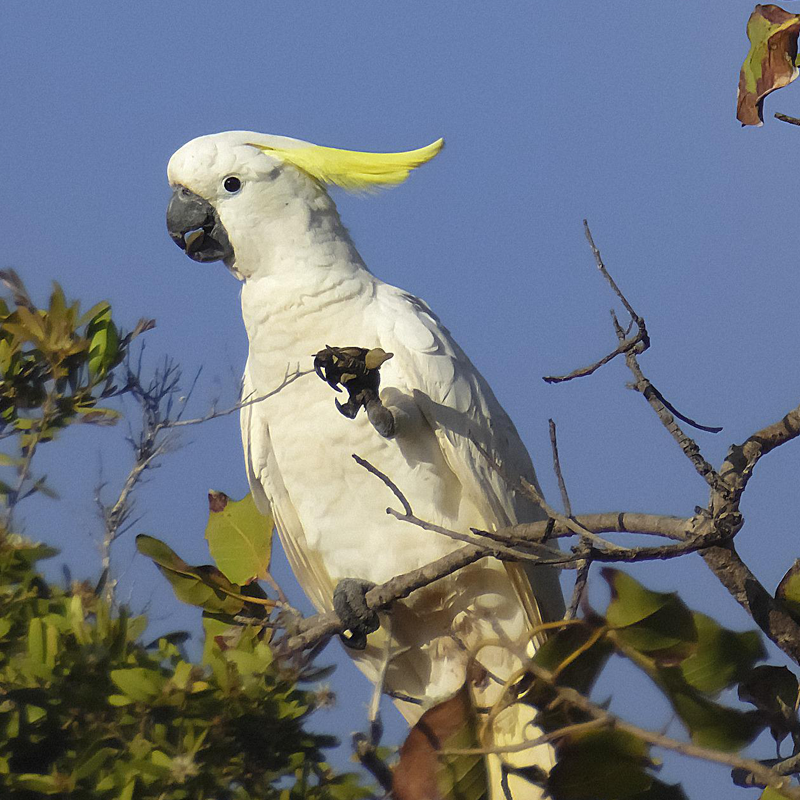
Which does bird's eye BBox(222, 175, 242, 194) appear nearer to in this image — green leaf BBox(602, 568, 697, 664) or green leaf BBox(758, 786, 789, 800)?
green leaf BBox(602, 568, 697, 664)

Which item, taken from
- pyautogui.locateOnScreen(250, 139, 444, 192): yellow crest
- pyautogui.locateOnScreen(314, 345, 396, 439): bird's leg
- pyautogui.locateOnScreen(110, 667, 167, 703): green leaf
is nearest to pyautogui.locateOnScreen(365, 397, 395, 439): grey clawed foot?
pyautogui.locateOnScreen(314, 345, 396, 439): bird's leg

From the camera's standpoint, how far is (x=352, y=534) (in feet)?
9.64

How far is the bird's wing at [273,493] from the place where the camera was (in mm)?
3156

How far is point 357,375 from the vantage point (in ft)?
7.64

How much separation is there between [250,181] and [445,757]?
1.84 metres

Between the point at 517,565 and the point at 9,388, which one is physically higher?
the point at 9,388

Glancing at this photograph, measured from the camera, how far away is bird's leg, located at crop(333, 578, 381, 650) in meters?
2.73

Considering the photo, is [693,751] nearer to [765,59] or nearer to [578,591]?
[578,591]

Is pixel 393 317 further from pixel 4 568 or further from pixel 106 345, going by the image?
pixel 4 568

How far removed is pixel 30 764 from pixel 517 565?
145 cm

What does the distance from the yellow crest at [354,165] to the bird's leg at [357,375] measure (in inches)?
29.7

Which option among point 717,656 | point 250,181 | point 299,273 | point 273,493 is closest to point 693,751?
point 717,656

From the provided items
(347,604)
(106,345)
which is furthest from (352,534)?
(106,345)

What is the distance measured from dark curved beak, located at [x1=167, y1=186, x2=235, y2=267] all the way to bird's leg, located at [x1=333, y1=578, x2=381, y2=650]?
100cm
